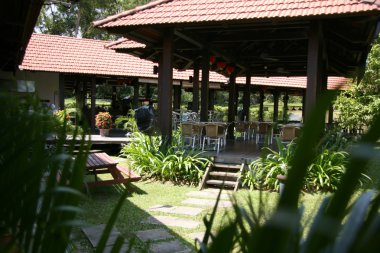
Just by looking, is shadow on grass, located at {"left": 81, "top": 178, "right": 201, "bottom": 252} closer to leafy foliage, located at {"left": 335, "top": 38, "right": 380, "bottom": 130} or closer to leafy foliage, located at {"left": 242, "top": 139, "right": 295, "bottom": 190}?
leafy foliage, located at {"left": 242, "top": 139, "right": 295, "bottom": 190}

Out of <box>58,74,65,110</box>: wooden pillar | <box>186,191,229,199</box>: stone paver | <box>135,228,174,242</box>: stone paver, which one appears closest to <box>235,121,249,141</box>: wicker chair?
<box>186,191,229,199</box>: stone paver

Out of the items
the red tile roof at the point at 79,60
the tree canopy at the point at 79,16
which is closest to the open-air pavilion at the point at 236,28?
the red tile roof at the point at 79,60

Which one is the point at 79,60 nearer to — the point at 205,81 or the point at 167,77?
the point at 205,81

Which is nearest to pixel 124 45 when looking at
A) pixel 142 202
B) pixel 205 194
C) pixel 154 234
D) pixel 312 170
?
pixel 205 194

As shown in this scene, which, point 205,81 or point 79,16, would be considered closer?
point 205,81

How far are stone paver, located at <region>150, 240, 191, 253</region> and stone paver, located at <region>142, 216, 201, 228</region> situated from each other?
2.21 ft

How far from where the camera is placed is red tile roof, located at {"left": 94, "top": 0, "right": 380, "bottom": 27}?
6543 mm

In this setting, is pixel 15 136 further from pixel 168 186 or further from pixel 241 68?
pixel 241 68

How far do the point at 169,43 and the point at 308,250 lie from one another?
26.2 feet

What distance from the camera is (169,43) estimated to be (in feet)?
27.1

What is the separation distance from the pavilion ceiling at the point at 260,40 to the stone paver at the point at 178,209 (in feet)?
9.72

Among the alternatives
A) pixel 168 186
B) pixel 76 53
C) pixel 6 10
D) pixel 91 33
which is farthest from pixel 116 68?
pixel 91 33

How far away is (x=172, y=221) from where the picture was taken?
16.5 ft

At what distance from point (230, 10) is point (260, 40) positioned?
5.79ft
